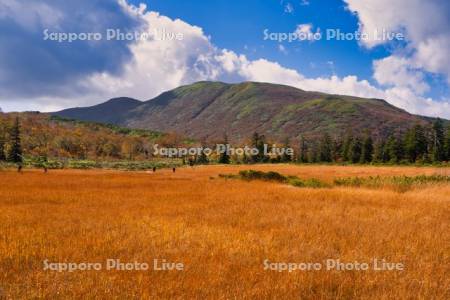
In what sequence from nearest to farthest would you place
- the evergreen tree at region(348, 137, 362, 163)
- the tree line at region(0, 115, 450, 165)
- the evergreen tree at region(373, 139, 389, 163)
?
the tree line at region(0, 115, 450, 165) < the evergreen tree at region(373, 139, 389, 163) < the evergreen tree at region(348, 137, 362, 163)

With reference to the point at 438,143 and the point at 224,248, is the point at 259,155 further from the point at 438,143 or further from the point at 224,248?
the point at 224,248

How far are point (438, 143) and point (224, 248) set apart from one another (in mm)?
92205

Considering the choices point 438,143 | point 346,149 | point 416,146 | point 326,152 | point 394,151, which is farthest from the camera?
point 326,152

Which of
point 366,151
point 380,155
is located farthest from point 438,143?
point 366,151

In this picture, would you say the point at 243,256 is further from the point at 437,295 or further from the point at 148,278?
the point at 437,295

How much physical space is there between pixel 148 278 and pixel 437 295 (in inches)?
177

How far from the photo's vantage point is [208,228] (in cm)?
971

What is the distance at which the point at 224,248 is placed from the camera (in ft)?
24.6

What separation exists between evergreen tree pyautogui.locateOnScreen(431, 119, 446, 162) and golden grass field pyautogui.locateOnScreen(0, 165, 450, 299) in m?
75.4

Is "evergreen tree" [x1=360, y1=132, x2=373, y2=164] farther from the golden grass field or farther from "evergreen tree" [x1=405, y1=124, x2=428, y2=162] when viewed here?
the golden grass field

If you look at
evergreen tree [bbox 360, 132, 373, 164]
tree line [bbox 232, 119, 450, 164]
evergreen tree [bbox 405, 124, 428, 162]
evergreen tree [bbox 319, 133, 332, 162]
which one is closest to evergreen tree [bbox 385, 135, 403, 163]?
tree line [bbox 232, 119, 450, 164]

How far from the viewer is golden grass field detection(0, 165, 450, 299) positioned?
5355 millimetres

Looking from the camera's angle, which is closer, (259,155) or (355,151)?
(355,151)

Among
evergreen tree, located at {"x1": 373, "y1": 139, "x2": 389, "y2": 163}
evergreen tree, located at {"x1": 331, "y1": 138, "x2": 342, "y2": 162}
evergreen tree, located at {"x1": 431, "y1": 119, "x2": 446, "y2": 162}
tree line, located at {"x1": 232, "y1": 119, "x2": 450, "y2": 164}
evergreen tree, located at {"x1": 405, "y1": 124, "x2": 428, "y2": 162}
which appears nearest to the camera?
evergreen tree, located at {"x1": 431, "y1": 119, "x2": 446, "y2": 162}
